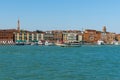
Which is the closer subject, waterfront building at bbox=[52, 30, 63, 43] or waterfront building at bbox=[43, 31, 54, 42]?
waterfront building at bbox=[43, 31, 54, 42]

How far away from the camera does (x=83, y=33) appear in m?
183

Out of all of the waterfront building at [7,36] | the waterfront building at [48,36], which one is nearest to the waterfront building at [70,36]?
the waterfront building at [48,36]

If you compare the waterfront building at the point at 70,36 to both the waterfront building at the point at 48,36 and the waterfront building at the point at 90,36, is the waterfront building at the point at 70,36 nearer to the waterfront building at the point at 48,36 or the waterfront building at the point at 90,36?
the waterfront building at the point at 90,36

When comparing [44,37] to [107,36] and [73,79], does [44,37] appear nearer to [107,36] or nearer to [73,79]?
[107,36]

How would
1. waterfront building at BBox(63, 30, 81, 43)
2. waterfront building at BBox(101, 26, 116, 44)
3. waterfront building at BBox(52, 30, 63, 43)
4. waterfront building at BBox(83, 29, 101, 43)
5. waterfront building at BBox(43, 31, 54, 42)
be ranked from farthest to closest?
waterfront building at BBox(101, 26, 116, 44), waterfront building at BBox(83, 29, 101, 43), waterfront building at BBox(52, 30, 63, 43), waterfront building at BBox(43, 31, 54, 42), waterfront building at BBox(63, 30, 81, 43)

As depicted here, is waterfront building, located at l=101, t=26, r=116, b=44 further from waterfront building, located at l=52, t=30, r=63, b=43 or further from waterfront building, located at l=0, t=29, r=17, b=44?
waterfront building, located at l=0, t=29, r=17, b=44

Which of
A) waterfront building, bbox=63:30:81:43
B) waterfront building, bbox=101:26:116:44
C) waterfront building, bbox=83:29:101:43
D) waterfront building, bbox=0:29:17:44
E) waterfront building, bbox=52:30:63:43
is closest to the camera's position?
waterfront building, bbox=0:29:17:44

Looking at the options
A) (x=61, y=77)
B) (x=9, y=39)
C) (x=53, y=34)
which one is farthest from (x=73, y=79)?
(x=53, y=34)

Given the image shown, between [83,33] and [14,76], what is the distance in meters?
160

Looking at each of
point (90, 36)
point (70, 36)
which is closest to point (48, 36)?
point (70, 36)

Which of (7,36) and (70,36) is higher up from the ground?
(7,36)

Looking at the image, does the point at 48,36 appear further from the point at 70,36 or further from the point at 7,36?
the point at 7,36

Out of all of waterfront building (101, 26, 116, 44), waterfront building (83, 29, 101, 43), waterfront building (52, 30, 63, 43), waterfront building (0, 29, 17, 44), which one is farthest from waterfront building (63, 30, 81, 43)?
waterfront building (0, 29, 17, 44)

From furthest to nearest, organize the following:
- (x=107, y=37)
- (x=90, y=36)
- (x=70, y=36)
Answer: (x=107, y=37) → (x=90, y=36) → (x=70, y=36)
